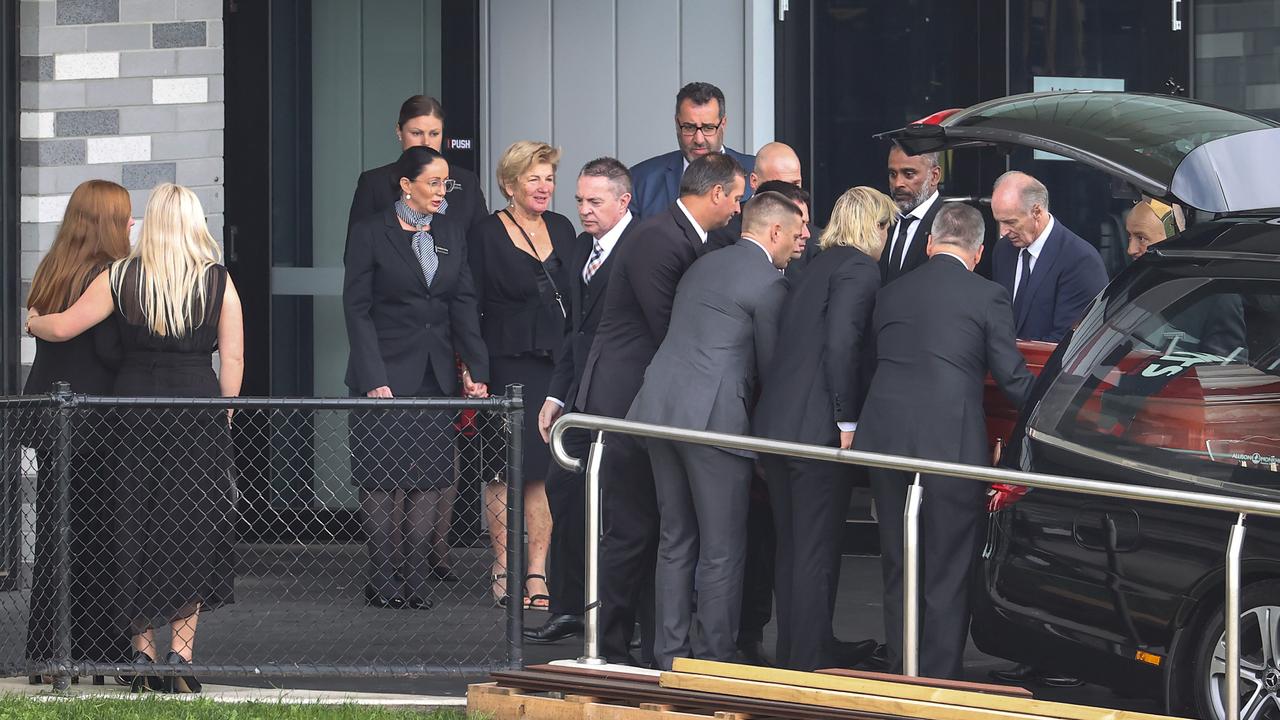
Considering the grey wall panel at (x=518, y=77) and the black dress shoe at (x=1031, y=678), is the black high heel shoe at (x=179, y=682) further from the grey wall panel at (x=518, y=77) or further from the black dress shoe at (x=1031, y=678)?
the grey wall panel at (x=518, y=77)

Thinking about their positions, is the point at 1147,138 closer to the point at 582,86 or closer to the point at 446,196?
the point at 446,196

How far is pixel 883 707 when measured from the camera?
530 cm

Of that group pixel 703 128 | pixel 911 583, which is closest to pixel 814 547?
pixel 911 583

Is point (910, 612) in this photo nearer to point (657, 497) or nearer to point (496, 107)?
point (657, 497)

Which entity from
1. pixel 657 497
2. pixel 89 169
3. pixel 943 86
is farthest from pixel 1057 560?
pixel 89 169

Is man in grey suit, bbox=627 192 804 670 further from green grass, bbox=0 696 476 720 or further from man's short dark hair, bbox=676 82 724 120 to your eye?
man's short dark hair, bbox=676 82 724 120

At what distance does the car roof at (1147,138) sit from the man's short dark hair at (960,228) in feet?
0.84

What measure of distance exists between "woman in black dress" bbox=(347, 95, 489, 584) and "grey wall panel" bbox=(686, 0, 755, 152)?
1.44m

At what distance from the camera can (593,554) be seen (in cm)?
614

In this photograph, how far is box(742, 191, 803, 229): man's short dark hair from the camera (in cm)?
679

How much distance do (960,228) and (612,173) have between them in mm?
1624

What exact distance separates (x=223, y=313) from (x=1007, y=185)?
346 cm

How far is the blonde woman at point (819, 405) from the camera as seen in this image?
6688mm

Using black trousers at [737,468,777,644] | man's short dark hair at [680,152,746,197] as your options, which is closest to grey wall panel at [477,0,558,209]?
man's short dark hair at [680,152,746,197]
